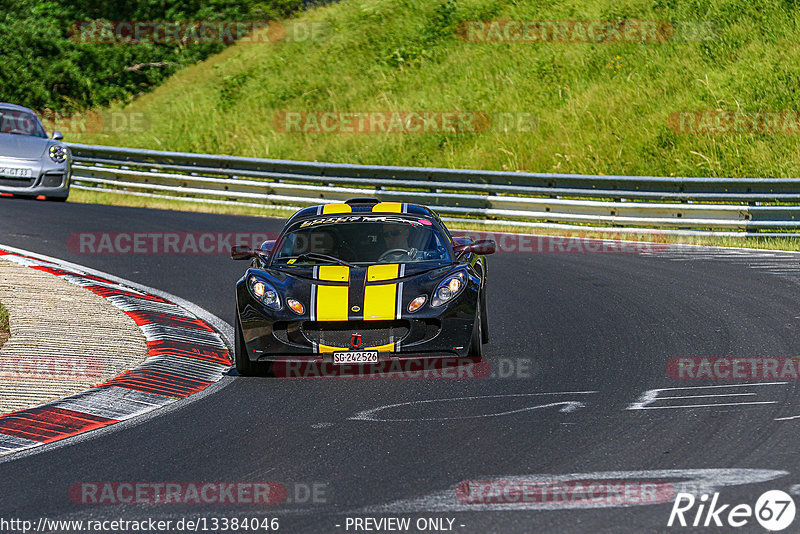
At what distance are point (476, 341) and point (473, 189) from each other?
37.0ft

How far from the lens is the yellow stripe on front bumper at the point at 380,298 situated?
26.4ft

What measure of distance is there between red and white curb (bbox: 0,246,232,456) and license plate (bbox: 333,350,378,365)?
1.00m

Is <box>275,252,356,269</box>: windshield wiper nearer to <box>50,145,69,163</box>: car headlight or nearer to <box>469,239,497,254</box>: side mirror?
<box>469,239,497,254</box>: side mirror

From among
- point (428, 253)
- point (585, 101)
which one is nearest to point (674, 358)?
point (428, 253)

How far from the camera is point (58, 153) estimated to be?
18453 millimetres

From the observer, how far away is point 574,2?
31.0 metres

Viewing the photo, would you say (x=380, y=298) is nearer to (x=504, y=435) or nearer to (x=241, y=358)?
(x=241, y=358)

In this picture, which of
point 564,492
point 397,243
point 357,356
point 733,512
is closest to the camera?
point 733,512

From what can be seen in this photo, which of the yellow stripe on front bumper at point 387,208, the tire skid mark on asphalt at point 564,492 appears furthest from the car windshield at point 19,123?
the tire skid mark on asphalt at point 564,492

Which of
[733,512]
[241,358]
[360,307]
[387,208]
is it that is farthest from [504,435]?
[387,208]

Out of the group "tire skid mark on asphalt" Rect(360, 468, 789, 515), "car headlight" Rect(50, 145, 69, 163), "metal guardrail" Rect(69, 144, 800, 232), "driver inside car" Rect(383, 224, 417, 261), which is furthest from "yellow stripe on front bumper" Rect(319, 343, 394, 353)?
"car headlight" Rect(50, 145, 69, 163)

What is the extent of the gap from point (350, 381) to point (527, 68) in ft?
71.4

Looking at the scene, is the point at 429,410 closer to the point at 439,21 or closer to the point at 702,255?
the point at 702,255

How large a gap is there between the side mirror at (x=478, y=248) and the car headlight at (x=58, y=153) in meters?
10.9
